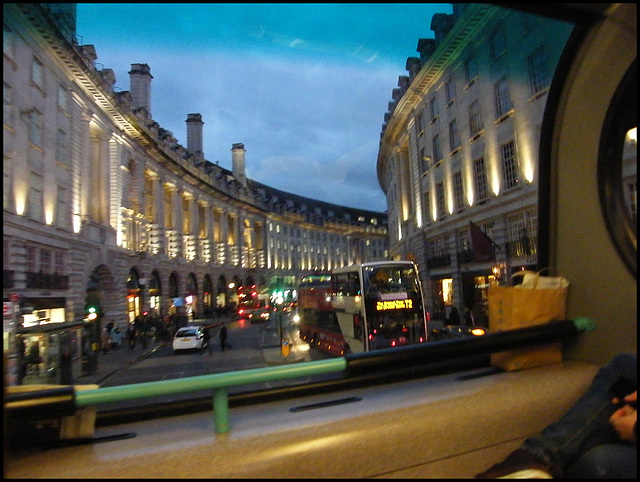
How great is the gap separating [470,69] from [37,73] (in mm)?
3348

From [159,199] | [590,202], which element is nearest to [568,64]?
[590,202]

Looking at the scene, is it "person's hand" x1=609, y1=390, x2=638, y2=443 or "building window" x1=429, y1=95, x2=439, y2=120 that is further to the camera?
"building window" x1=429, y1=95, x2=439, y2=120

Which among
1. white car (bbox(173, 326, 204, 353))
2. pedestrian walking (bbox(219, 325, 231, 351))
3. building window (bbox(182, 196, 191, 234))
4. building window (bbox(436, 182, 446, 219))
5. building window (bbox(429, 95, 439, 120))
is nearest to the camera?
building window (bbox(436, 182, 446, 219))

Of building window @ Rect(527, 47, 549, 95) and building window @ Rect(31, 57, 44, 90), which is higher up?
building window @ Rect(527, 47, 549, 95)

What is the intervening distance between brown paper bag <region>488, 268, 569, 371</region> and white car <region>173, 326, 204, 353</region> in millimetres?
6181

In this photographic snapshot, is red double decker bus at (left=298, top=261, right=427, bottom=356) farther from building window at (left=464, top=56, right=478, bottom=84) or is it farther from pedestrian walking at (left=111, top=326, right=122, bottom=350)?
building window at (left=464, top=56, right=478, bottom=84)

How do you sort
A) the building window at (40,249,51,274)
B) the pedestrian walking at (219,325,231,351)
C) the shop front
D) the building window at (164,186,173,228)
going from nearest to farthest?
the building window at (40,249,51,274) → the shop front → the building window at (164,186,173,228) → the pedestrian walking at (219,325,231,351)

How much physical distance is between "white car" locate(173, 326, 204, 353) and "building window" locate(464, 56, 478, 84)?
603 centimetres

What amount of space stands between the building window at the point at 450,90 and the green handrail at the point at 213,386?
3.17 meters

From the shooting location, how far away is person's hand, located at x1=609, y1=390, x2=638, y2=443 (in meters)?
1.77

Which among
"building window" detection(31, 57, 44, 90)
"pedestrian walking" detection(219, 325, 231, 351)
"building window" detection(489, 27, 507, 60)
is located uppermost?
"building window" detection(489, 27, 507, 60)

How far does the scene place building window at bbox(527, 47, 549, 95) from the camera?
3022 millimetres

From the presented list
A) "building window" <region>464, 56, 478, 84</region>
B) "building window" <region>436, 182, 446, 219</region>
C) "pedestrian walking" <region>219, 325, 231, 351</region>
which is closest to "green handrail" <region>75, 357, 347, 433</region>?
"building window" <region>436, 182, 446, 219</region>

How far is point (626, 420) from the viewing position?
1.80m
